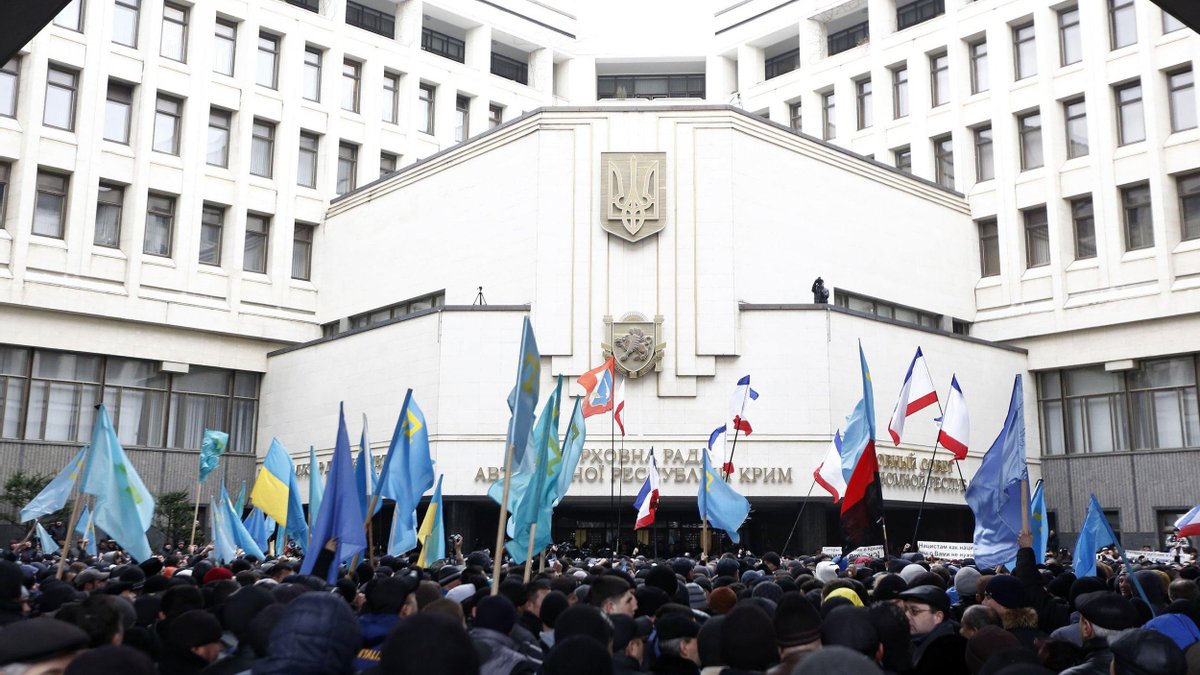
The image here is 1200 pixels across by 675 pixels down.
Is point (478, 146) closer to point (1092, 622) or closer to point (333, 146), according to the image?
point (333, 146)

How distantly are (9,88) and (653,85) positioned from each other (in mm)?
26655

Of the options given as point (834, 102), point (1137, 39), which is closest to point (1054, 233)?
point (1137, 39)

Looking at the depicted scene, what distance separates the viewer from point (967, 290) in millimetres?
38219

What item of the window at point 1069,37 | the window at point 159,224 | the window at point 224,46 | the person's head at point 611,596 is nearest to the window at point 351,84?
the window at point 224,46

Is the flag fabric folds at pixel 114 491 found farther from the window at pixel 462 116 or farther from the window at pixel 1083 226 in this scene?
the window at pixel 462 116

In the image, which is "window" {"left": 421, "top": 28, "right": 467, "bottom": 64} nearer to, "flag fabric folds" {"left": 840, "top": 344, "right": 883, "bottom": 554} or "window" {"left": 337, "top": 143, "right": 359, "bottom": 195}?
"window" {"left": 337, "top": 143, "right": 359, "bottom": 195}

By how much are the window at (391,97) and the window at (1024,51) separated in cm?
2231

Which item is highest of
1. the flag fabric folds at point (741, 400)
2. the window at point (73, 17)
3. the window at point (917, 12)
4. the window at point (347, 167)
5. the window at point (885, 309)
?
the window at point (917, 12)

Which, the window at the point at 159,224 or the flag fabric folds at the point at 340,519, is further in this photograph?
the window at the point at 159,224

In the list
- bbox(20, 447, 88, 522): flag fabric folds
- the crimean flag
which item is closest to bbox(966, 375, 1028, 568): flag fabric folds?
the crimean flag

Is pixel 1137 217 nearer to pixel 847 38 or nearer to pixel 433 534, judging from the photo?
pixel 847 38

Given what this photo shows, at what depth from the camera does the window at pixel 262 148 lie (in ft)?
129

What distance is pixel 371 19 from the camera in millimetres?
44438

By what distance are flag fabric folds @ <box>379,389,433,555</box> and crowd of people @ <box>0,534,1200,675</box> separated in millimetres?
4296
